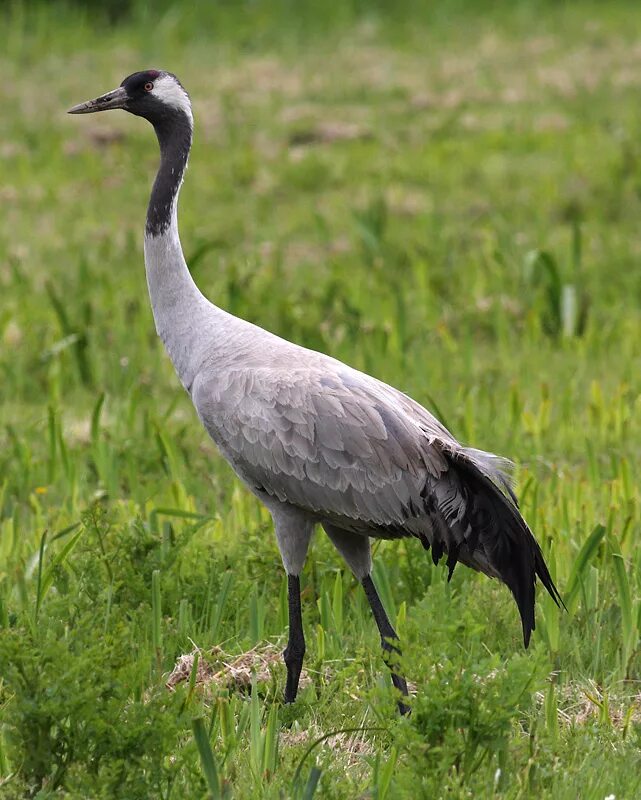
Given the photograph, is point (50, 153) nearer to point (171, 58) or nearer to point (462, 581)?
point (171, 58)

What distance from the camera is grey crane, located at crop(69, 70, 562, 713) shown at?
4180 millimetres

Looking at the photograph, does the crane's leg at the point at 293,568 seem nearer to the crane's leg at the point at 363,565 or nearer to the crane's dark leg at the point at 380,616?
the crane's leg at the point at 363,565

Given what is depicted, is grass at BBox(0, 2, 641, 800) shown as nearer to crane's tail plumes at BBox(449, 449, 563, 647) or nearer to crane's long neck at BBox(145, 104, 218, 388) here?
crane's tail plumes at BBox(449, 449, 563, 647)

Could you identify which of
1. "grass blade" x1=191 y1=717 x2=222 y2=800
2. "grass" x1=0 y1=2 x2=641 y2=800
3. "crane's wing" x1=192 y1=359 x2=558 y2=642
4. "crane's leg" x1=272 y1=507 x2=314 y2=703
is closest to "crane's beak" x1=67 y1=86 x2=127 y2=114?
"crane's wing" x1=192 y1=359 x2=558 y2=642

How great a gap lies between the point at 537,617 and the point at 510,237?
201 inches

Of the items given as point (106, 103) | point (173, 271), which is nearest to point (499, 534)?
point (173, 271)

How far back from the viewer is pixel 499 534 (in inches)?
164

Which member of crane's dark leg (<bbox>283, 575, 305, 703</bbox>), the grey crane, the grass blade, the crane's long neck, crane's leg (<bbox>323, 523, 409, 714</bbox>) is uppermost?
the crane's long neck

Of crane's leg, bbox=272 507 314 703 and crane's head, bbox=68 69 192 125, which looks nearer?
crane's leg, bbox=272 507 314 703

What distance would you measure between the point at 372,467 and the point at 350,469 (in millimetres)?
72

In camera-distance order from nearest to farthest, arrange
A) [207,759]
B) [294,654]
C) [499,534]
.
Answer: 1. [207,759]
2. [499,534]
3. [294,654]

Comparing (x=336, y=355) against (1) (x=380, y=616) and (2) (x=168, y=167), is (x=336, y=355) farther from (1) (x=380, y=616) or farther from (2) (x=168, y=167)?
(1) (x=380, y=616)

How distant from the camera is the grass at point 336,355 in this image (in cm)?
344

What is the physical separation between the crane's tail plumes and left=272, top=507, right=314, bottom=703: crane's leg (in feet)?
1.81
